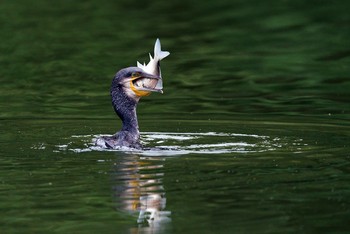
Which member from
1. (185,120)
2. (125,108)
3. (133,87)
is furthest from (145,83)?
(185,120)

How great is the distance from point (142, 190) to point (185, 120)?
4.94 m

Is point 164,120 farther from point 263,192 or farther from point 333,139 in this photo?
point 263,192

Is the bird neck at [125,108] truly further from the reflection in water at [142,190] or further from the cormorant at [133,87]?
the reflection in water at [142,190]

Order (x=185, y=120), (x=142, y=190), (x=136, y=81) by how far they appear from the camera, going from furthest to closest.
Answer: (x=185, y=120), (x=136, y=81), (x=142, y=190)

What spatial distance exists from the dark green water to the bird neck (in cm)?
32

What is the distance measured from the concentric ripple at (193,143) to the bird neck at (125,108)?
0.26m

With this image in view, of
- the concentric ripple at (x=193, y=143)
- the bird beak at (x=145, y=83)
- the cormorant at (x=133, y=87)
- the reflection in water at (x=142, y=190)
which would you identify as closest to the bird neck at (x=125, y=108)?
the cormorant at (x=133, y=87)

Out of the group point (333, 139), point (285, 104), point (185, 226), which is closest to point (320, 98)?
point (285, 104)

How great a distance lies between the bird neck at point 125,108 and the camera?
44.2 feet

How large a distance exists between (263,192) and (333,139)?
315cm

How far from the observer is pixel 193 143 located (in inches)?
524

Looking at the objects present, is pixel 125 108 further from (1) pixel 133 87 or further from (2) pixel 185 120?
(2) pixel 185 120

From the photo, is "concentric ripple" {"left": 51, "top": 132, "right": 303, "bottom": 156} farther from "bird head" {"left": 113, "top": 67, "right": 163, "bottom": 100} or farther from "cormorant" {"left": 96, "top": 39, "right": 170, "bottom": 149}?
"bird head" {"left": 113, "top": 67, "right": 163, "bottom": 100}

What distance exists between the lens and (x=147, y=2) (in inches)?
1230
